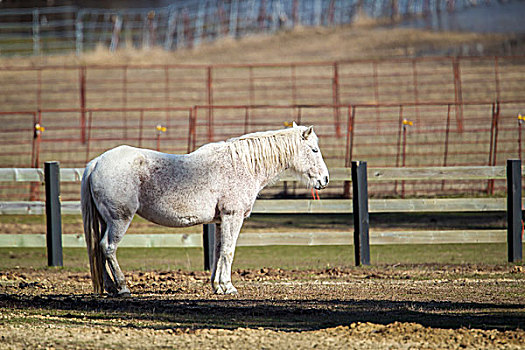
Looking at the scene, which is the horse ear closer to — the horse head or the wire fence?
the horse head

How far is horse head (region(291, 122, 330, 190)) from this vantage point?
660 cm

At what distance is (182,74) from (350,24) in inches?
370

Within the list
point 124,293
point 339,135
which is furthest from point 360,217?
point 339,135

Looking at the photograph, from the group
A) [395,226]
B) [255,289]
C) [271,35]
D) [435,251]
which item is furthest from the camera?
[271,35]

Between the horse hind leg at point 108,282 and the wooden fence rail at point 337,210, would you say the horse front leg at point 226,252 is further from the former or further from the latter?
the wooden fence rail at point 337,210

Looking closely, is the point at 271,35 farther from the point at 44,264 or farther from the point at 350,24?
the point at 44,264

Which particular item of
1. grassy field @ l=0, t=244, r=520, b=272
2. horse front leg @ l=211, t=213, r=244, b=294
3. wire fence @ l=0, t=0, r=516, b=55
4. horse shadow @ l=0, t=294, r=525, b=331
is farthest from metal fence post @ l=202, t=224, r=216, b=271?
wire fence @ l=0, t=0, r=516, b=55

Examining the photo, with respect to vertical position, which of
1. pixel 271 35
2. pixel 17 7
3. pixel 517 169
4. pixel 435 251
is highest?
pixel 17 7

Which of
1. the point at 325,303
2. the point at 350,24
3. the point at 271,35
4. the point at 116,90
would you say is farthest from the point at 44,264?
the point at 350,24

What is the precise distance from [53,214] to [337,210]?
11.1 ft

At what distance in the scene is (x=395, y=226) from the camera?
10594 mm

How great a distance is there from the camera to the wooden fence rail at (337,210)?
820 cm

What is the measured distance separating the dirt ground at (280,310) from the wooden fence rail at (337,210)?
1.52ft

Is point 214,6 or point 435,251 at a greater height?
point 214,6
